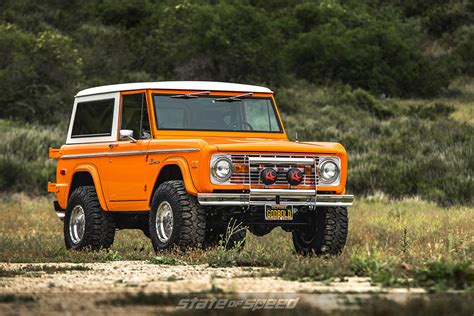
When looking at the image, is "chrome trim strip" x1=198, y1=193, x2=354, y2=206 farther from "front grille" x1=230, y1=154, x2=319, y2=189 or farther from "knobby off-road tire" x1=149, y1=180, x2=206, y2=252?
"knobby off-road tire" x1=149, y1=180, x2=206, y2=252

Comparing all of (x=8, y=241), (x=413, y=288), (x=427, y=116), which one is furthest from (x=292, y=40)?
(x=413, y=288)

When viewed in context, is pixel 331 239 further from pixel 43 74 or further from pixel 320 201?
pixel 43 74

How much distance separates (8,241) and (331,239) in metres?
4.80

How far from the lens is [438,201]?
1156 inches

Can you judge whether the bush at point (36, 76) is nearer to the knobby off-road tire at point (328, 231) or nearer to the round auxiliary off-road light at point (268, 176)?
the knobby off-road tire at point (328, 231)

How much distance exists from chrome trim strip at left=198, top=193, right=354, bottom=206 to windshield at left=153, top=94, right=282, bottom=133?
74.7 inches

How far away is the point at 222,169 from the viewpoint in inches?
567

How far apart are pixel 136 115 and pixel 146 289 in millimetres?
6328

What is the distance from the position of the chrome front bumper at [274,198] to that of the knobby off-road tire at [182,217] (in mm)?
358

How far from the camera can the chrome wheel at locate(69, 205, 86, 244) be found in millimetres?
17078

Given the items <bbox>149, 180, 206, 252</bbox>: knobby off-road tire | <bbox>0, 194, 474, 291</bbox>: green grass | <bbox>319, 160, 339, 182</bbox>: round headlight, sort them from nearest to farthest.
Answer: <bbox>0, 194, 474, 291</bbox>: green grass < <bbox>149, 180, 206, 252</bbox>: knobby off-road tire < <bbox>319, 160, 339, 182</bbox>: round headlight

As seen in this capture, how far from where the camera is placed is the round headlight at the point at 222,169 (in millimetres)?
14352

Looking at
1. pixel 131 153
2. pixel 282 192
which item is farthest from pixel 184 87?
pixel 282 192

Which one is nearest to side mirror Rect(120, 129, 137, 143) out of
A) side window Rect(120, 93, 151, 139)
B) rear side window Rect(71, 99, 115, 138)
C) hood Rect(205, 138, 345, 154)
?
side window Rect(120, 93, 151, 139)
